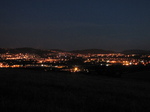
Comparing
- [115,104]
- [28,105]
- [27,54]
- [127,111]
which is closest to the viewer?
[28,105]

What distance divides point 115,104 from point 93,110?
1.25 metres

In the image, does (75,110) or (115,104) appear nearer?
(75,110)

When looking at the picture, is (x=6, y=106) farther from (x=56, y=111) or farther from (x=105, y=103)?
(x=105, y=103)

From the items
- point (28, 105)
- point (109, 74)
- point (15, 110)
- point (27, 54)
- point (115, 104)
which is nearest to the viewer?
point (15, 110)

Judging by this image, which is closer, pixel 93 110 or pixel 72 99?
pixel 93 110

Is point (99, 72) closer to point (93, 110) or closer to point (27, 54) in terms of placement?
point (93, 110)

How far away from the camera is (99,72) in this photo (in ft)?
106

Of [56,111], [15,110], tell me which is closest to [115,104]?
[56,111]

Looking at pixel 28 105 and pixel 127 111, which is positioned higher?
pixel 28 105

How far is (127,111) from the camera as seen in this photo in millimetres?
5820

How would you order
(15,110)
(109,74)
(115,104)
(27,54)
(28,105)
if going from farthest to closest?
(27,54) → (109,74) → (115,104) → (28,105) → (15,110)

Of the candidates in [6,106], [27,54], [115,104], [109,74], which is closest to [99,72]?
[109,74]

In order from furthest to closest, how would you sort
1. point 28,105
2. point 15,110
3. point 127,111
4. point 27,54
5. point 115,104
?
1. point 27,54
2. point 115,104
3. point 127,111
4. point 28,105
5. point 15,110

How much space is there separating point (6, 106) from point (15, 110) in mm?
358
